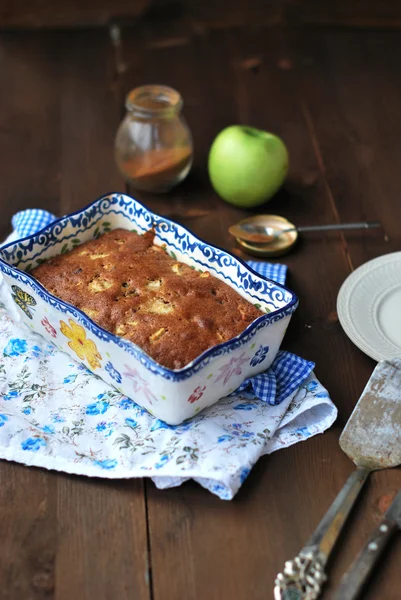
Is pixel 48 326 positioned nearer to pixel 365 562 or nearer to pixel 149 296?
pixel 149 296

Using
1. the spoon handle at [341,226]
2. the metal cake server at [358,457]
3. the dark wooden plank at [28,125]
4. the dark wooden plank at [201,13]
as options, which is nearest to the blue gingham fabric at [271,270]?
the spoon handle at [341,226]

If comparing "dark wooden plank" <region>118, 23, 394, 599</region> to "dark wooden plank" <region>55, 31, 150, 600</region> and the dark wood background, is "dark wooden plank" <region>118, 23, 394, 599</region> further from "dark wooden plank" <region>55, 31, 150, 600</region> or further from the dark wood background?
the dark wood background

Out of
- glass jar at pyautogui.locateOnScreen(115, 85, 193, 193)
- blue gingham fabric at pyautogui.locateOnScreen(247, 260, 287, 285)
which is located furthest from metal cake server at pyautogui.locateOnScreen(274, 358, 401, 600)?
glass jar at pyautogui.locateOnScreen(115, 85, 193, 193)

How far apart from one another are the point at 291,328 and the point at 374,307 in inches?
5.4

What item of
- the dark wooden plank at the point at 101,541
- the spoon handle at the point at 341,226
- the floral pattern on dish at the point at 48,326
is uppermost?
the spoon handle at the point at 341,226

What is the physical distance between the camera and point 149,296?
3.44ft

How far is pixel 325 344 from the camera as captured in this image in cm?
114

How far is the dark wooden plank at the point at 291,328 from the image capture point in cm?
84

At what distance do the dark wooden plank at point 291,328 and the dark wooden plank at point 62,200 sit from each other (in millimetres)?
47

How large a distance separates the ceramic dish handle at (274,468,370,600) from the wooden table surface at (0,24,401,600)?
0.06ft

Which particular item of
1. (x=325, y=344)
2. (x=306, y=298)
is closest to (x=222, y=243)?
(x=306, y=298)

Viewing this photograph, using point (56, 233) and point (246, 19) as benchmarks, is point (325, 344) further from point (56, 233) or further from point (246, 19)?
point (246, 19)

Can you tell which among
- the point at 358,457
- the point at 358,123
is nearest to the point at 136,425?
the point at 358,457

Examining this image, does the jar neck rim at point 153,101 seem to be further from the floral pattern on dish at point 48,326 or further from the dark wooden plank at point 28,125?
the floral pattern on dish at point 48,326
